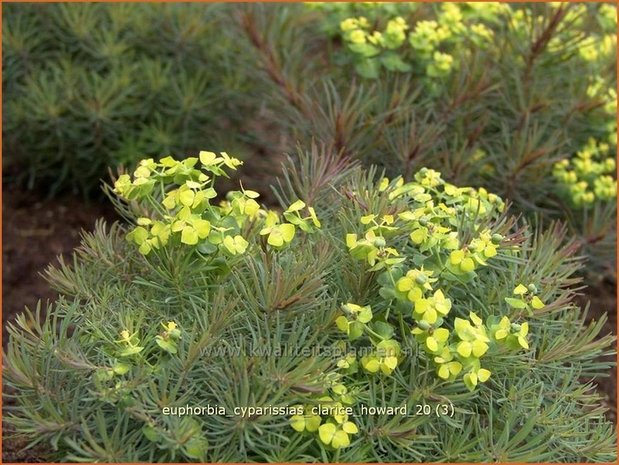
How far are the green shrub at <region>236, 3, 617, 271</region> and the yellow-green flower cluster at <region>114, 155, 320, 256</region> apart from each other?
95cm

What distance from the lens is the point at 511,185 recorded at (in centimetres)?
301

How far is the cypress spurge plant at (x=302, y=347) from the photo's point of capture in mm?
1688

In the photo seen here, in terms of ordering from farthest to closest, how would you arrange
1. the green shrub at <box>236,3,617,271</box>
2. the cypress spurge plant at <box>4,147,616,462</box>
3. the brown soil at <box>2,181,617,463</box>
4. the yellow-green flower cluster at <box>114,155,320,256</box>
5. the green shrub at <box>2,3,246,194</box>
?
the green shrub at <box>2,3,246,194</box> → the brown soil at <box>2,181,617,463</box> → the green shrub at <box>236,3,617,271</box> → the yellow-green flower cluster at <box>114,155,320,256</box> → the cypress spurge plant at <box>4,147,616,462</box>

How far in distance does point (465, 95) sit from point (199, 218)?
146cm

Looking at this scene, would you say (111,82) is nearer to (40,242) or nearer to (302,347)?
(40,242)

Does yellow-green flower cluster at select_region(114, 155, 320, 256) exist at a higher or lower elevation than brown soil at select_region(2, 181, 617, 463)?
higher

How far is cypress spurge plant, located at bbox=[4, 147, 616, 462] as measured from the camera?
5.54 feet

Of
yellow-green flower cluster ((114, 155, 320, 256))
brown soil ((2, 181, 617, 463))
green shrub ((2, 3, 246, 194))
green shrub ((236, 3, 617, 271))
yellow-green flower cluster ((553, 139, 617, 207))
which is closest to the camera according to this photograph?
yellow-green flower cluster ((114, 155, 320, 256))

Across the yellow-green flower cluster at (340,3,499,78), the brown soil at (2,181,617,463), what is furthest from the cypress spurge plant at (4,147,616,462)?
the brown soil at (2,181,617,463)

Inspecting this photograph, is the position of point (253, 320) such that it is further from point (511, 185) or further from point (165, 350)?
point (511, 185)

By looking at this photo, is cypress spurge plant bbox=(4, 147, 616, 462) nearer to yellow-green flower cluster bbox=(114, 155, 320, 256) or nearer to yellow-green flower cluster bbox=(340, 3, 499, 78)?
yellow-green flower cluster bbox=(114, 155, 320, 256)

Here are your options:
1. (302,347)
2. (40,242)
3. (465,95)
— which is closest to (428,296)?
(302,347)

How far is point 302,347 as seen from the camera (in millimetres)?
1788

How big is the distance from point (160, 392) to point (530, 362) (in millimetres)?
788
